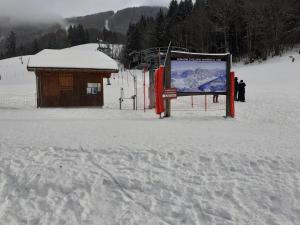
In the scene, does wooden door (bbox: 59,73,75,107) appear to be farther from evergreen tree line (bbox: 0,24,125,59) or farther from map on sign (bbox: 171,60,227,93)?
evergreen tree line (bbox: 0,24,125,59)

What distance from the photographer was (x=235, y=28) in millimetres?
62250

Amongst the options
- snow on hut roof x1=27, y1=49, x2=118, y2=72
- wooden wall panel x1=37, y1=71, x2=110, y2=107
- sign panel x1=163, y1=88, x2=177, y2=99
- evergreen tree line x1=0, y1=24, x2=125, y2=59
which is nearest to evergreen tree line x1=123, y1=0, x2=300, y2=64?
snow on hut roof x1=27, y1=49, x2=118, y2=72

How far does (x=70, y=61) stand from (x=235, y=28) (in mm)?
44084

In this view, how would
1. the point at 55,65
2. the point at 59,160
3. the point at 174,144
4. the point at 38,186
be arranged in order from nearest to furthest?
the point at 38,186 → the point at 59,160 → the point at 174,144 → the point at 55,65

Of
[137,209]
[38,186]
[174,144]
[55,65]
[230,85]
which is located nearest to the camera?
[137,209]

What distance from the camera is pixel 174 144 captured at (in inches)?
348

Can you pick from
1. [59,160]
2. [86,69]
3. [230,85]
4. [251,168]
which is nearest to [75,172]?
[59,160]

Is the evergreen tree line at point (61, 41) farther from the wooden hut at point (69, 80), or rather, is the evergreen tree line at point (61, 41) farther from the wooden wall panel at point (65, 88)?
the wooden wall panel at point (65, 88)

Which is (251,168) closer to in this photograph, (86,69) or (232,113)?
(232,113)

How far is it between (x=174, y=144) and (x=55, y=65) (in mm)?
15205

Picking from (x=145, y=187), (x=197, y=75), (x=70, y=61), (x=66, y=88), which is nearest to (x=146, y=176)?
(x=145, y=187)

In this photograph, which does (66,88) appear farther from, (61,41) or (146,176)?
(61,41)

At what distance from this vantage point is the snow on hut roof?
22.4 m

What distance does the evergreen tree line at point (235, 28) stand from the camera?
50875 mm
